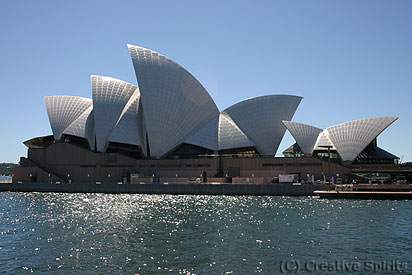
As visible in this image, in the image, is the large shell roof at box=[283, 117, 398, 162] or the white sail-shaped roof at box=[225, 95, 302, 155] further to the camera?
the white sail-shaped roof at box=[225, 95, 302, 155]

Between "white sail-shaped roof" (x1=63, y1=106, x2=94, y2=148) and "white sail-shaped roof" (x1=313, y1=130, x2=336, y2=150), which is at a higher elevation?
"white sail-shaped roof" (x1=63, y1=106, x2=94, y2=148)

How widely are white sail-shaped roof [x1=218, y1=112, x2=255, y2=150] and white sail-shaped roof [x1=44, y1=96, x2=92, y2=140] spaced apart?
21.3m

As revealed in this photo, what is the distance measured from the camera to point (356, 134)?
53656mm

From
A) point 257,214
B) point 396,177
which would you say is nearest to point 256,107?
point 396,177

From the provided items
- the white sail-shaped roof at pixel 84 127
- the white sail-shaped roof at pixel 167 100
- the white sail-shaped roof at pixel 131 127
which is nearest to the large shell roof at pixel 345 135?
the white sail-shaped roof at pixel 167 100

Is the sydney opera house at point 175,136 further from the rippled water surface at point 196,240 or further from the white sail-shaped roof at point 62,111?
the rippled water surface at point 196,240

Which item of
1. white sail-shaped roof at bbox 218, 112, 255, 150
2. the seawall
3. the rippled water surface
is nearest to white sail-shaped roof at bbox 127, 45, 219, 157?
white sail-shaped roof at bbox 218, 112, 255, 150

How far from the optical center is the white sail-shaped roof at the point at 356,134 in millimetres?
53156

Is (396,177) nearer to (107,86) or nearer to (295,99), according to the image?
(295,99)

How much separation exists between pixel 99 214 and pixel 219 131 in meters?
31.7

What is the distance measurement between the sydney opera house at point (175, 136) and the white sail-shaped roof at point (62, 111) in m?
0.15

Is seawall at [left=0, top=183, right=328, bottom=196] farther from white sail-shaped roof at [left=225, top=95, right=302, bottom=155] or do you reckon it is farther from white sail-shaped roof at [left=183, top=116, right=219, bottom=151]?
white sail-shaped roof at [left=225, top=95, right=302, bottom=155]

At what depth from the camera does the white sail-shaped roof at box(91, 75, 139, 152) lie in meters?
58.2

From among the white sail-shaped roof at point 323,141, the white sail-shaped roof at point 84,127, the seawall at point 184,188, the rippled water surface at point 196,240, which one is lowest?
the rippled water surface at point 196,240
